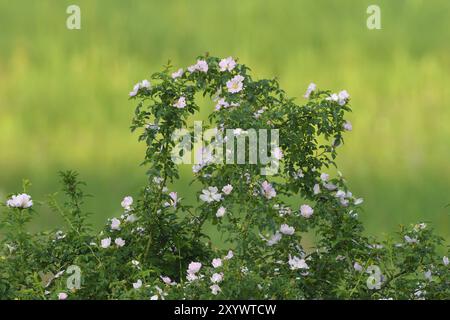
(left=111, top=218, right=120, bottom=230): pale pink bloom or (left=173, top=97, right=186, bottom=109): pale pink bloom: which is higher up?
(left=173, top=97, right=186, bottom=109): pale pink bloom

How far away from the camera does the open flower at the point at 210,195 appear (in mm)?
4355

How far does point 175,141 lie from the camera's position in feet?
14.9

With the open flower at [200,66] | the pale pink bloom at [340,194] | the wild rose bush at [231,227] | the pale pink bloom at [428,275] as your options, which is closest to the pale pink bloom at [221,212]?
the wild rose bush at [231,227]

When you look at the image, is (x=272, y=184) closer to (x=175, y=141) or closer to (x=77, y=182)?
(x=175, y=141)

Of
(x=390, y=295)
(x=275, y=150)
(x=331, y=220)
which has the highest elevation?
(x=275, y=150)

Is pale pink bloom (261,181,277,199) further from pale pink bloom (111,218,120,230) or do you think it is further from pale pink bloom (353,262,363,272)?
pale pink bloom (111,218,120,230)

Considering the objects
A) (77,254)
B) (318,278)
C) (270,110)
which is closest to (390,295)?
(318,278)

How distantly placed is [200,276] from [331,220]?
78 cm

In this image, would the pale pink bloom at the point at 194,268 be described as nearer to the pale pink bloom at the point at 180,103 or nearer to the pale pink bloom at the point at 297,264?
the pale pink bloom at the point at 297,264

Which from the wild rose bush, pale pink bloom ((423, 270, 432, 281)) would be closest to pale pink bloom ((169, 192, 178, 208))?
the wild rose bush

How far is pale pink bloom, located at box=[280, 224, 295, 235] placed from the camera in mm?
4234

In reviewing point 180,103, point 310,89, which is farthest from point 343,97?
point 180,103

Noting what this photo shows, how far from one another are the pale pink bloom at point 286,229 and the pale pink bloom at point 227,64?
2.88ft

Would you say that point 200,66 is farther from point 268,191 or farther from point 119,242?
point 119,242
